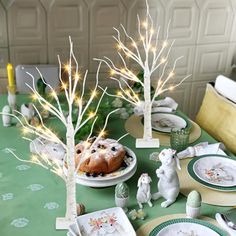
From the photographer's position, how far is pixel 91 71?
104 inches

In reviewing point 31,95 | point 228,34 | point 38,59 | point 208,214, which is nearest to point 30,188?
point 208,214

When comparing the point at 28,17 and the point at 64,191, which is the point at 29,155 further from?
the point at 28,17

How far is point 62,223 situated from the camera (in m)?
1.34

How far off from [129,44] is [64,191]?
1345 mm

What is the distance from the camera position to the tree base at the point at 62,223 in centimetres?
133

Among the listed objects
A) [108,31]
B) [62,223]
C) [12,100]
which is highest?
[108,31]

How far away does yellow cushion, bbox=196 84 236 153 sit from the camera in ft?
6.81

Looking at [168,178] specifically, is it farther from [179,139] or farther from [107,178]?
[179,139]

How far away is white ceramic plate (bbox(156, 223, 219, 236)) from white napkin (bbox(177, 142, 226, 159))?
426mm

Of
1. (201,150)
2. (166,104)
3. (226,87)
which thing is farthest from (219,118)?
(201,150)

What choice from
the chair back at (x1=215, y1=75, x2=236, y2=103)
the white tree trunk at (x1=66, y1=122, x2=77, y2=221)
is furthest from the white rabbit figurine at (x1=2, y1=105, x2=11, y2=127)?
the chair back at (x1=215, y1=75, x2=236, y2=103)

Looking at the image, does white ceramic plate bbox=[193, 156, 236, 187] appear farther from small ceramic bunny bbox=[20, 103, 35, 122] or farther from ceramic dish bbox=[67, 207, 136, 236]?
small ceramic bunny bbox=[20, 103, 35, 122]

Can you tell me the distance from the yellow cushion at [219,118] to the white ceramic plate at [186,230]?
0.74 meters

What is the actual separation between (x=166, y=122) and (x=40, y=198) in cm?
79
